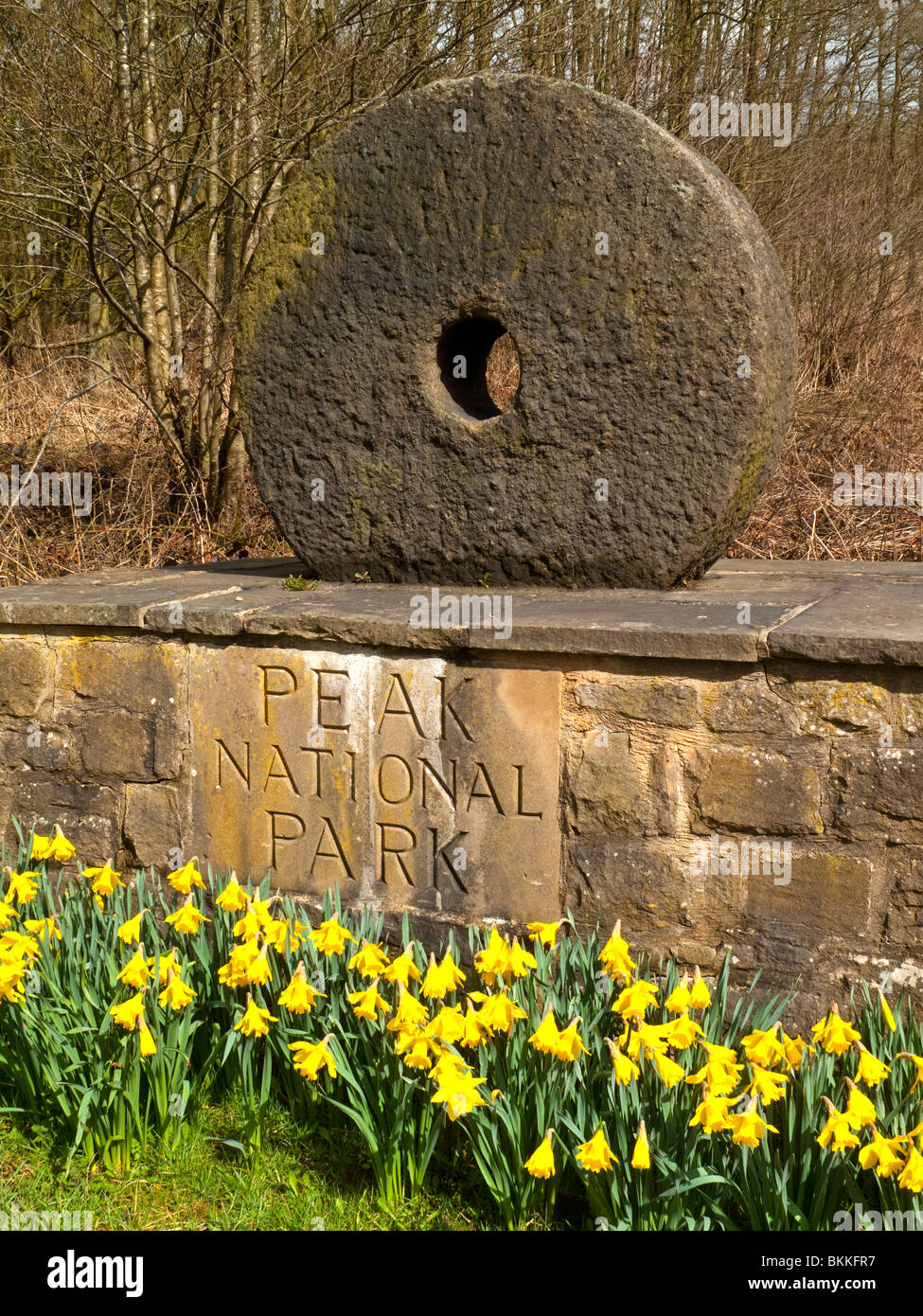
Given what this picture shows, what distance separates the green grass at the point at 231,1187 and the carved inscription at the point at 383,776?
0.72 m

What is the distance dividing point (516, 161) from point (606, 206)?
28 cm

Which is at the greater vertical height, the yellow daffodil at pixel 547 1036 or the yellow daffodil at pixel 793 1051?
the yellow daffodil at pixel 547 1036

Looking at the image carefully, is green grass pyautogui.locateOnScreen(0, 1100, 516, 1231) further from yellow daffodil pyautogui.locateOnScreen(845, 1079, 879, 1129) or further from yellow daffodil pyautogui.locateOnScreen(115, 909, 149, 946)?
yellow daffodil pyautogui.locateOnScreen(845, 1079, 879, 1129)

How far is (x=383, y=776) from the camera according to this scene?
2.92 m

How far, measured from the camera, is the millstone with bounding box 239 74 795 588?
9.89ft

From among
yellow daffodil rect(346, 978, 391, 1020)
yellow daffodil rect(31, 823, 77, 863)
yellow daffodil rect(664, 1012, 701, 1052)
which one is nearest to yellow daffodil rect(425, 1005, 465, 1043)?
yellow daffodil rect(346, 978, 391, 1020)

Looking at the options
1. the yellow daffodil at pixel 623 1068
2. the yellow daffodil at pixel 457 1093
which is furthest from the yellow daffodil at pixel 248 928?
the yellow daffodil at pixel 623 1068

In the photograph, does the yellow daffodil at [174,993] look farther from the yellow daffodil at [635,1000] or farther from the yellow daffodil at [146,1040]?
the yellow daffodil at [635,1000]

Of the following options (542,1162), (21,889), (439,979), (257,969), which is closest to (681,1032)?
(542,1162)

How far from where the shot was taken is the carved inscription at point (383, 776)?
2812 mm

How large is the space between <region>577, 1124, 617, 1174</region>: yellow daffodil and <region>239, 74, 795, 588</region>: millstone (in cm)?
173

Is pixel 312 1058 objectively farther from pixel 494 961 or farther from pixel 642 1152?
pixel 642 1152

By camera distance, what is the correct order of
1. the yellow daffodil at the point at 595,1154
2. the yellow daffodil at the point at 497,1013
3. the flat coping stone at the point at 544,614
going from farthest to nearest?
the flat coping stone at the point at 544,614, the yellow daffodil at the point at 497,1013, the yellow daffodil at the point at 595,1154
